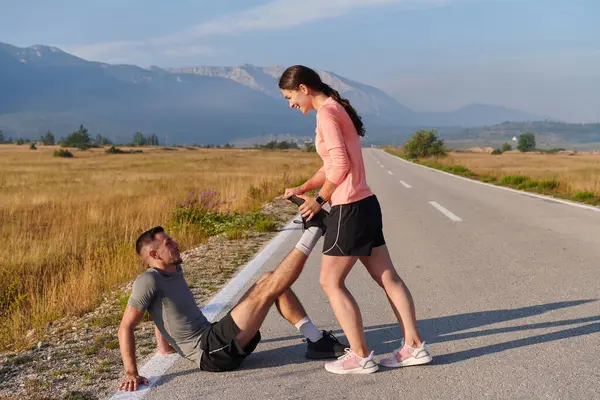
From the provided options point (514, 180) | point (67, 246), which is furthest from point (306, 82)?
point (514, 180)

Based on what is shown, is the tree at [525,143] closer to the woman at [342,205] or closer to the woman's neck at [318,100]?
the woman at [342,205]

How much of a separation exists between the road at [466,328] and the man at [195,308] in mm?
157

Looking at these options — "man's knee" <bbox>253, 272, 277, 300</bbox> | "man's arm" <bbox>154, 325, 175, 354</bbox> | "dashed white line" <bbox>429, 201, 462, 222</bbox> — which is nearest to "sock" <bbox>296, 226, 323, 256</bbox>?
"man's knee" <bbox>253, 272, 277, 300</bbox>

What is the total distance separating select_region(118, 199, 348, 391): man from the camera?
3635 millimetres

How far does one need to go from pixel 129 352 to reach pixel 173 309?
1.28 ft

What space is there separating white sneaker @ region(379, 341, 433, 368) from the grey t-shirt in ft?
3.93

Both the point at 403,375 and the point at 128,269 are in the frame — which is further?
the point at 128,269

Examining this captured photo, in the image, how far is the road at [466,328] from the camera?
11.4ft

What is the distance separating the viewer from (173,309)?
3.77m

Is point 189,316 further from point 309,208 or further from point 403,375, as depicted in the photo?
point 403,375

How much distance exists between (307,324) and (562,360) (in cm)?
163

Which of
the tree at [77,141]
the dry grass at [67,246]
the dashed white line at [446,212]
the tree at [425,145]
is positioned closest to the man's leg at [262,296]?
the dry grass at [67,246]

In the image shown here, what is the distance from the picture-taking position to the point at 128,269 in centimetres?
705

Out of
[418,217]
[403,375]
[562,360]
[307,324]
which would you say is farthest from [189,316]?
[418,217]
